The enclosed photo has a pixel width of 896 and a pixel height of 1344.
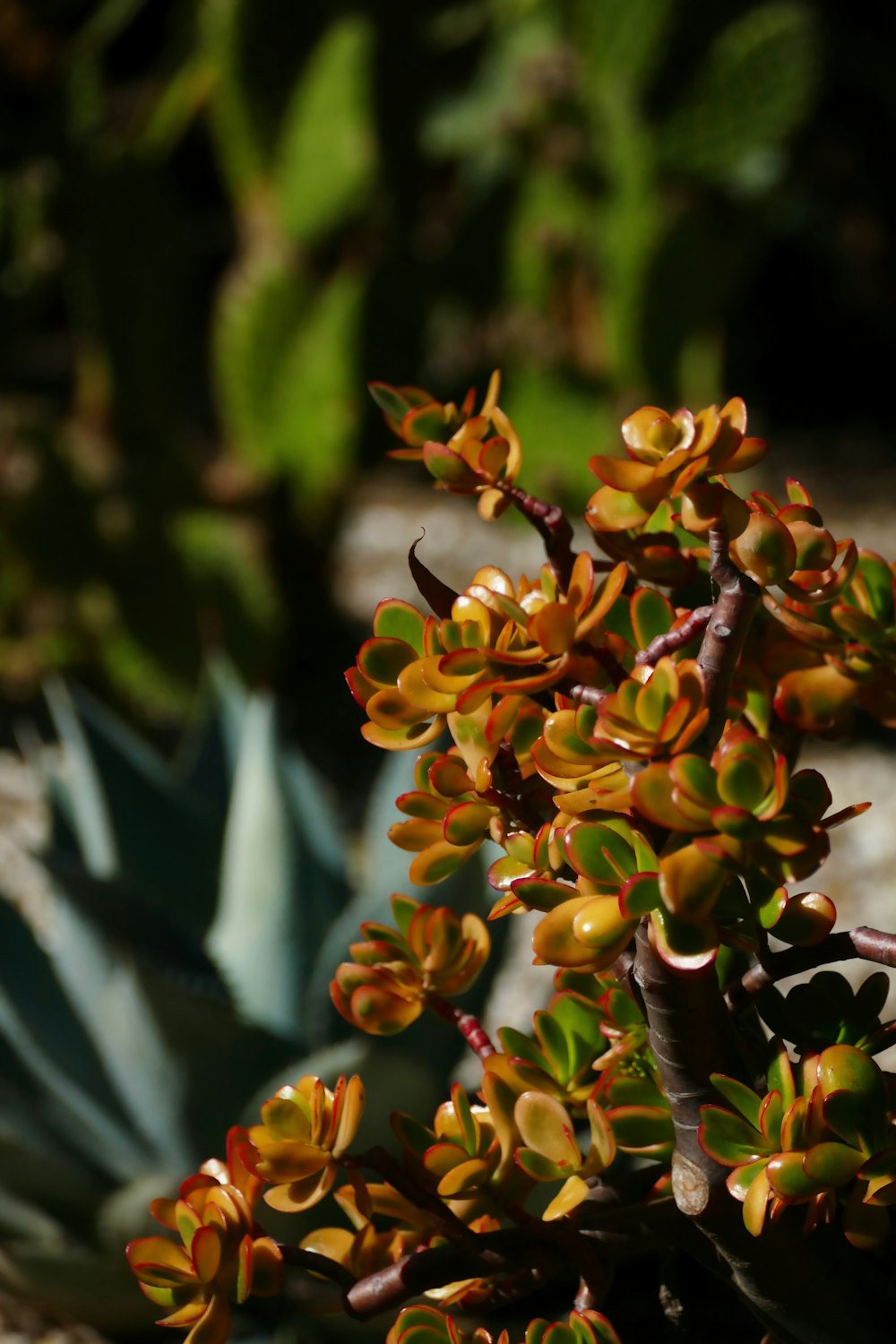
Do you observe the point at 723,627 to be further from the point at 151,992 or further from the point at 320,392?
the point at 320,392

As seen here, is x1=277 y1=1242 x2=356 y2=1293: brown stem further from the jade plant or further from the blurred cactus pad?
the blurred cactus pad

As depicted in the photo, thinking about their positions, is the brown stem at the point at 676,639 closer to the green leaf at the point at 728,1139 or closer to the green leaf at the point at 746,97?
the green leaf at the point at 728,1139

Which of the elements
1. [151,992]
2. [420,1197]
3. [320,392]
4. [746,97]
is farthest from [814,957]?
[746,97]

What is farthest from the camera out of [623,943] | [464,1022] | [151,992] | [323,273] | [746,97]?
[323,273]

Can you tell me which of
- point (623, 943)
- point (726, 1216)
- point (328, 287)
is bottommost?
point (328, 287)

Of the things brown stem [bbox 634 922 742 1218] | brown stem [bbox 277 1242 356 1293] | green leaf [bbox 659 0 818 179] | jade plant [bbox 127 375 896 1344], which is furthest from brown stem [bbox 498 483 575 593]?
green leaf [bbox 659 0 818 179]

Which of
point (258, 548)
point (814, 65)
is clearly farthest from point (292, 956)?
point (814, 65)

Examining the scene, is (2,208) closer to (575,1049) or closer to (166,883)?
(166,883)
